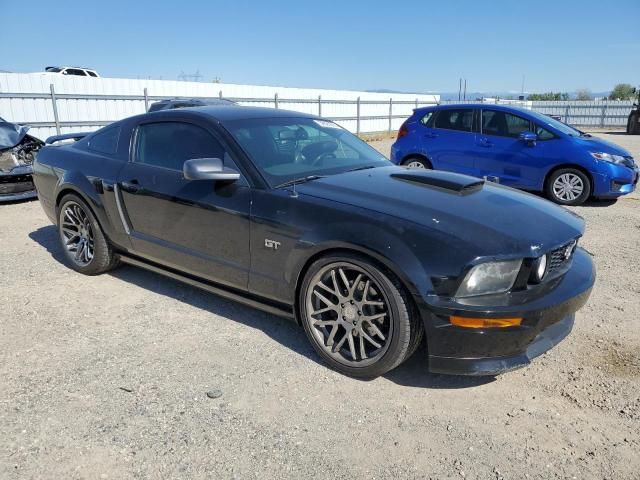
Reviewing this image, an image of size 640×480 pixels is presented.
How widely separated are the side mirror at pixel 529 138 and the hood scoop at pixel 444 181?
15.0 ft

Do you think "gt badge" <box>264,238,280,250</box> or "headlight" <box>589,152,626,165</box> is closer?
"gt badge" <box>264,238,280,250</box>

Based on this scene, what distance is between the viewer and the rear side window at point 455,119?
8289 mm

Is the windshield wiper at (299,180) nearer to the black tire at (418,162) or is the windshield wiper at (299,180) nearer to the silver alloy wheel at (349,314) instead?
the silver alloy wheel at (349,314)

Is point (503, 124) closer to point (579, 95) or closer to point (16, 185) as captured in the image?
point (16, 185)

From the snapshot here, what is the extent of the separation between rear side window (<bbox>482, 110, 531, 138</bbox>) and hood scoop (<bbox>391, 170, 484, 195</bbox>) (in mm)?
4820

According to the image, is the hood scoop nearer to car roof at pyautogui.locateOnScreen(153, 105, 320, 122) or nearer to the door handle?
car roof at pyautogui.locateOnScreen(153, 105, 320, 122)

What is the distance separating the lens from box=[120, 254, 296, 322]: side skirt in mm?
3191

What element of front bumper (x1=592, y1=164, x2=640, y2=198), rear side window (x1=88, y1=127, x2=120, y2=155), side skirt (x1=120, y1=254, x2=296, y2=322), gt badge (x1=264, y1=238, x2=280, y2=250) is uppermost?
rear side window (x1=88, y1=127, x2=120, y2=155)

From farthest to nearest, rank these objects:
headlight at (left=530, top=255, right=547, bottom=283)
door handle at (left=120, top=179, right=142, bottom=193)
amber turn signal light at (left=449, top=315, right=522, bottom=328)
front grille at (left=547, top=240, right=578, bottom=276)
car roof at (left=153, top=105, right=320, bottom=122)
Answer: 1. door handle at (left=120, top=179, right=142, bottom=193)
2. car roof at (left=153, top=105, right=320, bottom=122)
3. front grille at (left=547, top=240, right=578, bottom=276)
4. headlight at (left=530, top=255, right=547, bottom=283)
5. amber turn signal light at (left=449, top=315, right=522, bottom=328)

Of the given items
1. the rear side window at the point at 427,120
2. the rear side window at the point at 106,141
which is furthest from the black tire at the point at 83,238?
the rear side window at the point at 427,120

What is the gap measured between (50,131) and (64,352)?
11.7 metres

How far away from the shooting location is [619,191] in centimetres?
752

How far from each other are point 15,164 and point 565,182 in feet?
28.0

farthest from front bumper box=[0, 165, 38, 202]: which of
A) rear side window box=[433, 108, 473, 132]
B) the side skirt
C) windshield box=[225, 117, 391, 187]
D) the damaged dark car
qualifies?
rear side window box=[433, 108, 473, 132]
